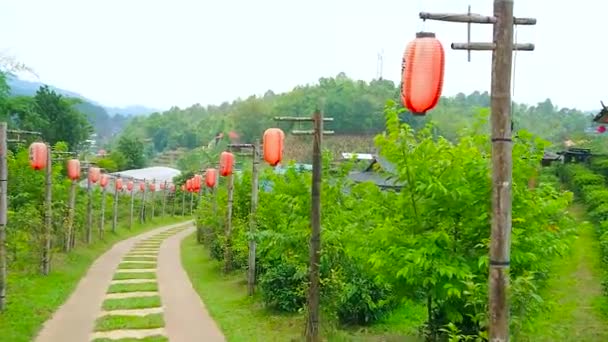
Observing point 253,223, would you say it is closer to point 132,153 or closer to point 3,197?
point 3,197

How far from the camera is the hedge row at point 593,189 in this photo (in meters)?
16.4

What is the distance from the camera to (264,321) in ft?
40.0

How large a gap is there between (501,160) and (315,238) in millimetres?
4324

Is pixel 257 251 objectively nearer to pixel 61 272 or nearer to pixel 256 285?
pixel 256 285

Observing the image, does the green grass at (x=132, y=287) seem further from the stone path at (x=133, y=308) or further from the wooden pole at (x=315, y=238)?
the wooden pole at (x=315, y=238)

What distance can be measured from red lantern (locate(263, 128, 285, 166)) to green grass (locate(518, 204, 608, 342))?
4.71 metres

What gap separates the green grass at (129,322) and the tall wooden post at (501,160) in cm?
803

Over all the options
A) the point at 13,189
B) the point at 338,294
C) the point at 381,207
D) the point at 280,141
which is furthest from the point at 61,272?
the point at 381,207

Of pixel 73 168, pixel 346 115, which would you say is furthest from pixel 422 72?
pixel 346 115

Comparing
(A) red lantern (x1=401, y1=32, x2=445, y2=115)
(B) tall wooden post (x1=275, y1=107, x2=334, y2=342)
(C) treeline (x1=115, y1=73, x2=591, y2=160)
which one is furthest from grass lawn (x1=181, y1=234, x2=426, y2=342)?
(C) treeline (x1=115, y1=73, x2=591, y2=160)

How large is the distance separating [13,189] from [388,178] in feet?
45.1

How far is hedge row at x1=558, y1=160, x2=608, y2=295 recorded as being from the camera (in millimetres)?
16438

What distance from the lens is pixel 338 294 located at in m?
10.2

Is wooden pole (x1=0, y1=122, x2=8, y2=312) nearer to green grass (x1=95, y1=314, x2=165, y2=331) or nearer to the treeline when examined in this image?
green grass (x1=95, y1=314, x2=165, y2=331)
